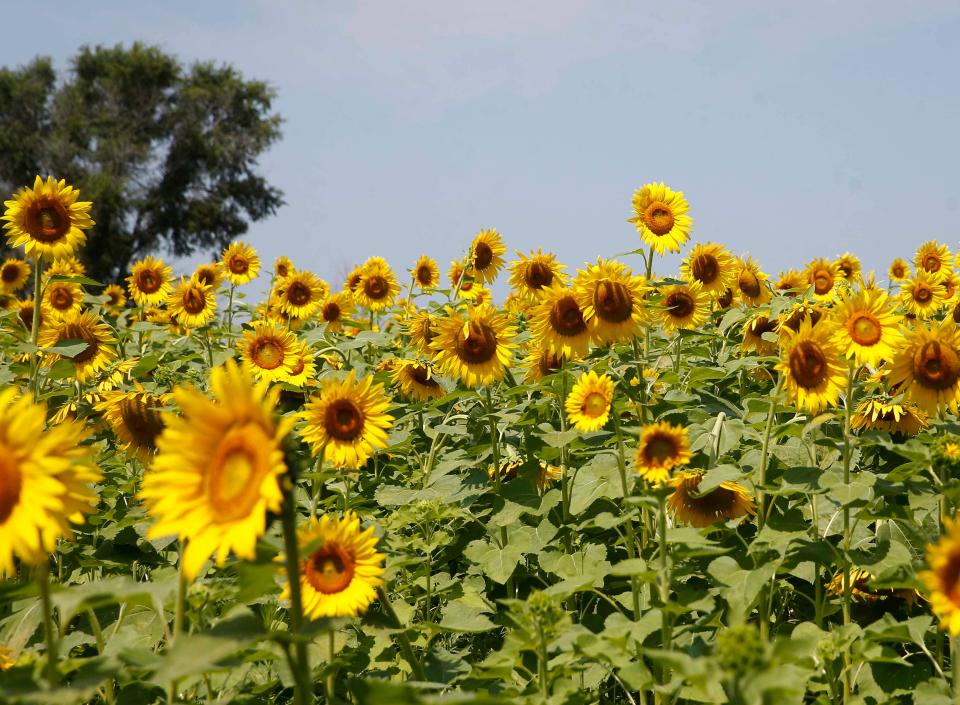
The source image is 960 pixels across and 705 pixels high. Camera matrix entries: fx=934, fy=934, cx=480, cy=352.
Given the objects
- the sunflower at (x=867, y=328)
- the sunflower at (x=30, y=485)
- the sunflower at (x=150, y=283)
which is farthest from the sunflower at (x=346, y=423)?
the sunflower at (x=150, y=283)

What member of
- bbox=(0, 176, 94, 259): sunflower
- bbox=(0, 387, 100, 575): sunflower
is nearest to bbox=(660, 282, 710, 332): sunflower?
bbox=(0, 176, 94, 259): sunflower

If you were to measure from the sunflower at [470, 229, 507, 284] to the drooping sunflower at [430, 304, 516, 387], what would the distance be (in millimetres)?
1758

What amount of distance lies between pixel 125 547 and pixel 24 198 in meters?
2.01

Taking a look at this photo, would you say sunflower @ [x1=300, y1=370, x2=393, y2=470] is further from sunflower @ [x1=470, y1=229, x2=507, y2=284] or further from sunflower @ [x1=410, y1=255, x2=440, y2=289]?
sunflower @ [x1=410, y1=255, x2=440, y2=289]

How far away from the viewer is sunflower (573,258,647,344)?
4.00 metres

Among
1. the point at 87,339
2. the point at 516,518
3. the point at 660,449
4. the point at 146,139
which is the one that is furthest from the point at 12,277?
the point at 146,139

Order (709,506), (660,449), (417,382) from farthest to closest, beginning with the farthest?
(417,382), (709,506), (660,449)

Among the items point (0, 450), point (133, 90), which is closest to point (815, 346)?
point (0, 450)

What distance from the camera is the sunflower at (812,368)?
3.34 m

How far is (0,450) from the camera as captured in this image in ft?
6.15

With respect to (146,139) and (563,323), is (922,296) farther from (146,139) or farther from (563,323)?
(146,139)

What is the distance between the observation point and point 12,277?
8.45 metres

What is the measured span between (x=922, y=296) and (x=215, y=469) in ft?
23.0

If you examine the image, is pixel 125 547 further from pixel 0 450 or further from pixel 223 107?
pixel 223 107
